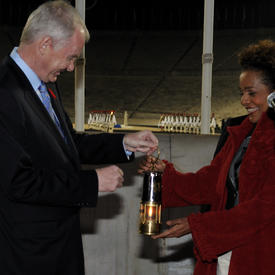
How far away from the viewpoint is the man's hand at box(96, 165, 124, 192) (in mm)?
1662

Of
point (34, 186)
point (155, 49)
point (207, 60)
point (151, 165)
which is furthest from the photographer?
point (155, 49)

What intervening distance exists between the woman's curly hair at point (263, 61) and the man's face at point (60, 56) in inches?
30.3

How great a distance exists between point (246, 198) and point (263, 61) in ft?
2.06

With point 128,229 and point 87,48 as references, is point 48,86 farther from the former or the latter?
point 87,48

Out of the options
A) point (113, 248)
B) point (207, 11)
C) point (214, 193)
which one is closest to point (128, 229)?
point (113, 248)

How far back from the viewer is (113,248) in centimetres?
289

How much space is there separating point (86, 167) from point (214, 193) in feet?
3.22

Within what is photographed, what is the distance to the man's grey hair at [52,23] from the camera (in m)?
1.67

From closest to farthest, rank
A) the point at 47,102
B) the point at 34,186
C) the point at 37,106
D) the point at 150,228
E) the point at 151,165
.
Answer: the point at 34,186, the point at 37,106, the point at 47,102, the point at 150,228, the point at 151,165

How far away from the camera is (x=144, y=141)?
203 centimetres

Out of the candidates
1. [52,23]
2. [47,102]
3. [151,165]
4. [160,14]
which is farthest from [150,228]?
[160,14]

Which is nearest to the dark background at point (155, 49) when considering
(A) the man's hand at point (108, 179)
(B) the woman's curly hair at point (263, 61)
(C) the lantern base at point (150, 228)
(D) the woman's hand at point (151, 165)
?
(D) the woman's hand at point (151, 165)

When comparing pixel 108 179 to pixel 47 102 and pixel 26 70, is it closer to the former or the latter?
pixel 47 102

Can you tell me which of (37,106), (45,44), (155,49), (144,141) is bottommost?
(144,141)
